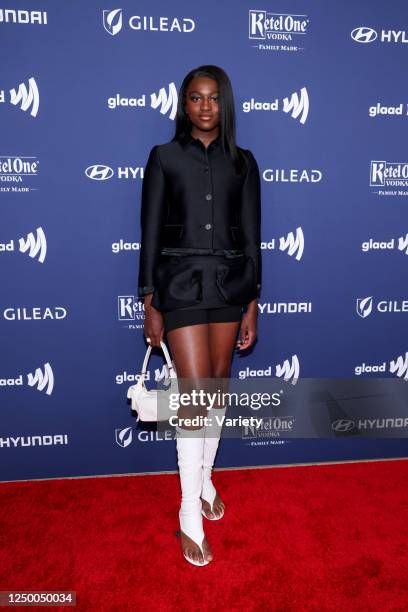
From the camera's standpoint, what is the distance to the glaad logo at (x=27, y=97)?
236 cm

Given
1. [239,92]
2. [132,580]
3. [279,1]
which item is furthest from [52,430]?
[279,1]

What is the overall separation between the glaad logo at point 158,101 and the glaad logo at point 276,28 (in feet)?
1.54

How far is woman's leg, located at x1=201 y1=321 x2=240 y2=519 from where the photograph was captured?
221cm

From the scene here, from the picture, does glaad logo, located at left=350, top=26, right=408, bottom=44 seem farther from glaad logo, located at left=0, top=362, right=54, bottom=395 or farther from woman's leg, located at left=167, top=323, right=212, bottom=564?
glaad logo, located at left=0, top=362, right=54, bottom=395

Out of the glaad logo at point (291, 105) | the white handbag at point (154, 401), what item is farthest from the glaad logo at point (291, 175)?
the white handbag at point (154, 401)

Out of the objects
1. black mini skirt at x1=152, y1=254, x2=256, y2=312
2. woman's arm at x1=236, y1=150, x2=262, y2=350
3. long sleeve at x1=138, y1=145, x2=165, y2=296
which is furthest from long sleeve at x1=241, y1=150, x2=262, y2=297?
long sleeve at x1=138, y1=145, x2=165, y2=296

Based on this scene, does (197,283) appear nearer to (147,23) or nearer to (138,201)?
(138,201)

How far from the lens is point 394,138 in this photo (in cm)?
266

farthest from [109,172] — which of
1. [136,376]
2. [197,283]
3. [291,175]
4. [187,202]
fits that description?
[136,376]

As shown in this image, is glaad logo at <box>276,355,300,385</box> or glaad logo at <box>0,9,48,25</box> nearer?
glaad logo at <box>0,9,48,25</box>

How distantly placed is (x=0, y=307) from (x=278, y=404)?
1.57 meters

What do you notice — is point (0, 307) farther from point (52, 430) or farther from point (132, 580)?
point (132, 580)

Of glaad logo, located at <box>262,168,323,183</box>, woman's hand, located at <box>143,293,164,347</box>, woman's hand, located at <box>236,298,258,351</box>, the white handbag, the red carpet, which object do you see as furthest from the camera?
glaad logo, located at <box>262,168,323,183</box>

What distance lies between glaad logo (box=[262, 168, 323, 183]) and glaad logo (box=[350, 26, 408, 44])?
67cm
